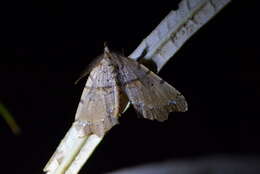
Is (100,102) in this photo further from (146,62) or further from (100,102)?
(146,62)

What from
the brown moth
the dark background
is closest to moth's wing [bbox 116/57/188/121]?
the brown moth

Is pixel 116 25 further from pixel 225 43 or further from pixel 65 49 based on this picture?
pixel 225 43

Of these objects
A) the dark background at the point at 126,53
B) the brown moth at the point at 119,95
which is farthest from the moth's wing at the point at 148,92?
the dark background at the point at 126,53

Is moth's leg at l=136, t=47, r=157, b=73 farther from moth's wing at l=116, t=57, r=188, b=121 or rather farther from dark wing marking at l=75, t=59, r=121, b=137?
dark wing marking at l=75, t=59, r=121, b=137

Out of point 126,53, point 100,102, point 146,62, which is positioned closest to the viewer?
point 146,62

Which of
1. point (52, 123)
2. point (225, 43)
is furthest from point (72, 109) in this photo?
point (225, 43)

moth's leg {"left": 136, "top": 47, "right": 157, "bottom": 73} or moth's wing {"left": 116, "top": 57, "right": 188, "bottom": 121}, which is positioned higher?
moth's leg {"left": 136, "top": 47, "right": 157, "bottom": 73}

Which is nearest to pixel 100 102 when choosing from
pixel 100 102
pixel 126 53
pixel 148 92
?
pixel 100 102
